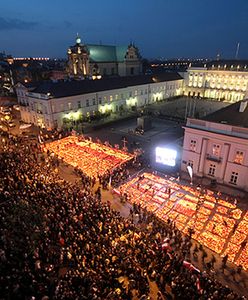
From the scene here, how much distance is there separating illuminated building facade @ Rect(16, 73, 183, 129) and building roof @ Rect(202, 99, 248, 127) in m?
31.9

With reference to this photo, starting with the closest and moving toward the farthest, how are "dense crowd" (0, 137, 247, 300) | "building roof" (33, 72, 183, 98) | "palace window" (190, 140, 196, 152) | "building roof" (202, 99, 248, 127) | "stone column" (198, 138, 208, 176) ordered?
"dense crowd" (0, 137, 247, 300), "building roof" (202, 99, 248, 127), "stone column" (198, 138, 208, 176), "palace window" (190, 140, 196, 152), "building roof" (33, 72, 183, 98)

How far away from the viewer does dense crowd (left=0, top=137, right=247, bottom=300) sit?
14.9 m

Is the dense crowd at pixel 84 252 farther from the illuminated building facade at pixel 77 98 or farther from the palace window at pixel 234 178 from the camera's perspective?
the illuminated building facade at pixel 77 98

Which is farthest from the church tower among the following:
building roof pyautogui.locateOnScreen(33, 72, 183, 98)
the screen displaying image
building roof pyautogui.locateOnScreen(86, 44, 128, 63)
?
the screen displaying image

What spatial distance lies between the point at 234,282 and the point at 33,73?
108 metres

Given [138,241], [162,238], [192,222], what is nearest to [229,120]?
[192,222]

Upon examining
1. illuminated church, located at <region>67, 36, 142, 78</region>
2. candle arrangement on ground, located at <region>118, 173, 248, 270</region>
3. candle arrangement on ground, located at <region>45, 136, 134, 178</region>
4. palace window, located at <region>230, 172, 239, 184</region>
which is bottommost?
candle arrangement on ground, located at <region>118, 173, 248, 270</region>

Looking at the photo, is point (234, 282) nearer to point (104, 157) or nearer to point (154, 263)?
point (154, 263)

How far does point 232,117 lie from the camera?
30734 millimetres

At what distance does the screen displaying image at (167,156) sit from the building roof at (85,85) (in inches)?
1114

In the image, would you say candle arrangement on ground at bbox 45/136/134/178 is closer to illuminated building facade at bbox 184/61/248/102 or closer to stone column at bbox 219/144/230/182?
stone column at bbox 219/144/230/182

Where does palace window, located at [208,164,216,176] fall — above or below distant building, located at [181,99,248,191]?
below

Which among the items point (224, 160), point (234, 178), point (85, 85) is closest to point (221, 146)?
point (224, 160)

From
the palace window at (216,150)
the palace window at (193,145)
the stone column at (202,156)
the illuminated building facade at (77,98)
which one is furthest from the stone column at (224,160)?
the illuminated building facade at (77,98)
